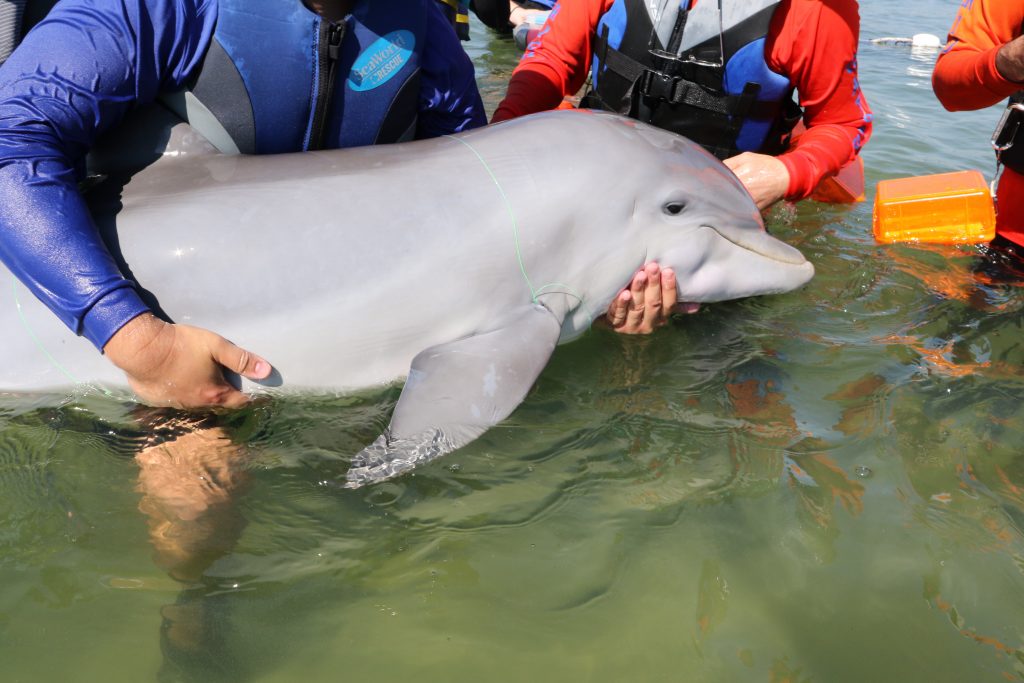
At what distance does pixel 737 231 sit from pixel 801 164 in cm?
120

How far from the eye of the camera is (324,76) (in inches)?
148

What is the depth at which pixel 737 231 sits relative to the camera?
13.9 ft

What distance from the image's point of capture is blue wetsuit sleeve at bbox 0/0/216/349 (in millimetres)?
2980

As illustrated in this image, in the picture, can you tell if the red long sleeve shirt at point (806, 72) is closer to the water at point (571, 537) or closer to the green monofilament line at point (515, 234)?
the water at point (571, 537)

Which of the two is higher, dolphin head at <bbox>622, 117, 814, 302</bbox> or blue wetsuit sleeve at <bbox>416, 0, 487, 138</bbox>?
blue wetsuit sleeve at <bbox>416, 0, 487, 138</bbox>

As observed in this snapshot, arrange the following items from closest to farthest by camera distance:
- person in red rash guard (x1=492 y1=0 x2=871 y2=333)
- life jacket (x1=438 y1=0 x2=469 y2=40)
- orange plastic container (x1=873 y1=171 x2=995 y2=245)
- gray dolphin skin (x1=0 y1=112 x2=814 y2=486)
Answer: gray dolphin skin (x1=0 y1=112 x2=814 y2=486)
person in red rash guard (x1=492 y1=0 x2=871 y2=333)
orange plastic container (x1=873 y1=171 x2=995 y2=245)
life jacket (x1=438 y1=0 x2=469 y2=40)

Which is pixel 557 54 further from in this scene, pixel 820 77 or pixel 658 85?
pixel 820 77

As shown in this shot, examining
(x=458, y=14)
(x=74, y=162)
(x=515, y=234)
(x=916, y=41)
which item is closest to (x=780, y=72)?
(x=515, y=234)

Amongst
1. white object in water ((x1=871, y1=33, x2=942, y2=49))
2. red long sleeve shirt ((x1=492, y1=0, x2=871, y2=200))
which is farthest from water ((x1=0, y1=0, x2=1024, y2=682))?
white object in water ((x1=871, y1=33, x2=942, y2=49))

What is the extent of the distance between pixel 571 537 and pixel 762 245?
2003mm

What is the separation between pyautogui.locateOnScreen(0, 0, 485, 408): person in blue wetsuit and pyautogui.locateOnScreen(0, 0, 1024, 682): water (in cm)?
51

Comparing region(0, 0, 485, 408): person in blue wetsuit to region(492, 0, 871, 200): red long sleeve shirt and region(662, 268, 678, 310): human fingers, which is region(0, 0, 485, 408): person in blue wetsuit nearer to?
region(662, 268, 678, 310): human fingers

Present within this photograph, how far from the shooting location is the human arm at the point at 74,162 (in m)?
2.98

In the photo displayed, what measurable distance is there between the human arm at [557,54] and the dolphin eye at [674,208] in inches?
76.6
